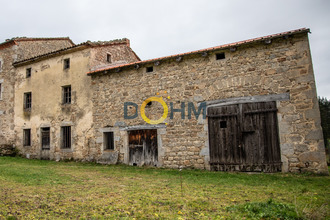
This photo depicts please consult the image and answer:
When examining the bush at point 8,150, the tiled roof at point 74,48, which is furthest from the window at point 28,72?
the bush at point 8,150

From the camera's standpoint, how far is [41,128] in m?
13.0

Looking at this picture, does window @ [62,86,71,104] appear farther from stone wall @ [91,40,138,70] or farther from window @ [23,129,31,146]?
window @ [23,129,31,146]

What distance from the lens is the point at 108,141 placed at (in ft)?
36.2

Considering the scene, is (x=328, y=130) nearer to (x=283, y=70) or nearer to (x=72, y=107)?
(x=283, y=70)

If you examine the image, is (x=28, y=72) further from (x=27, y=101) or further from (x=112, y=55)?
(x=112, y=55)

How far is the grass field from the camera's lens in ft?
11.9

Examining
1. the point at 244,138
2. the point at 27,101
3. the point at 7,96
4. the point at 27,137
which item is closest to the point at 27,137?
the point at 27,137

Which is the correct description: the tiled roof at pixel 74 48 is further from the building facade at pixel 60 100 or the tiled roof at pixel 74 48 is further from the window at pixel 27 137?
the window at pixel 27 137

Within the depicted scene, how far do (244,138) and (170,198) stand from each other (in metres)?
4.43

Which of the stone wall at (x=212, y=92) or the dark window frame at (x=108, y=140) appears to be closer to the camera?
the stone wall at (x=212, y=92)

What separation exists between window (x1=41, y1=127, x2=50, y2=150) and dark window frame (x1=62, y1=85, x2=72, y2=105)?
1793 millimetres

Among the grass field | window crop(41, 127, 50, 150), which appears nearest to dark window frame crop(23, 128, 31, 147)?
window crop(41, 127, 50, 150)

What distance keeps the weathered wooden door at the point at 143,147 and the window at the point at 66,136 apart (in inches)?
150

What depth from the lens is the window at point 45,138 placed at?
12756 mm
